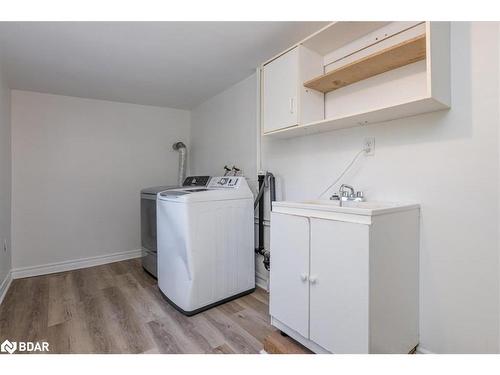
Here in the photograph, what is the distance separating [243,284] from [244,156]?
1.25 metres

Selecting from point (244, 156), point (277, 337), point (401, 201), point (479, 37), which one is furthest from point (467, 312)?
point (244, 156)

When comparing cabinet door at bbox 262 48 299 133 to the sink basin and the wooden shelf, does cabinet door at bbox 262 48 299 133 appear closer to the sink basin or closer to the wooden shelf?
the wooden shelf

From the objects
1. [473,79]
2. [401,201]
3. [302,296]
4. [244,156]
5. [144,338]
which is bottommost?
[144,338]

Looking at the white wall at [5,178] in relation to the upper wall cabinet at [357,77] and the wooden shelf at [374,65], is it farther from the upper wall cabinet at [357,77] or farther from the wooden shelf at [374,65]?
the wooden shelf at [374,65]

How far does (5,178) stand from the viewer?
2.52 metres

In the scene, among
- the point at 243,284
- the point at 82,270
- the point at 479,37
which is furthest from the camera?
the point at 82,270

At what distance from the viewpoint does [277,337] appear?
1.62 meters

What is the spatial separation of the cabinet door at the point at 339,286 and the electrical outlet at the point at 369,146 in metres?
0.61

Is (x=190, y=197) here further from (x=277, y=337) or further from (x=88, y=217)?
(x=88, y=217)

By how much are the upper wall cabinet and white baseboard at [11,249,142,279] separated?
262 centimetres

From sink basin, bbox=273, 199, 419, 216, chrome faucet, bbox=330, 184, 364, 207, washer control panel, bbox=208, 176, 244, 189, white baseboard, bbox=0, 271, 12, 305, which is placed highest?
washer control panel, bbox=208, 176, 244, 189

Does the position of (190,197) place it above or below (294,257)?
above

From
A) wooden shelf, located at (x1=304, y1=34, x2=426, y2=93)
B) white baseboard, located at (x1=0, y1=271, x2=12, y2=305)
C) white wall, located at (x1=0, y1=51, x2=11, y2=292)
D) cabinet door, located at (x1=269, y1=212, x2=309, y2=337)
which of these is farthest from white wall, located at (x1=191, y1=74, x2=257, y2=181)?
white baseboard, located at (x1=0, y1=271, x2=12, y2=305)

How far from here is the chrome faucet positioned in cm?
166
